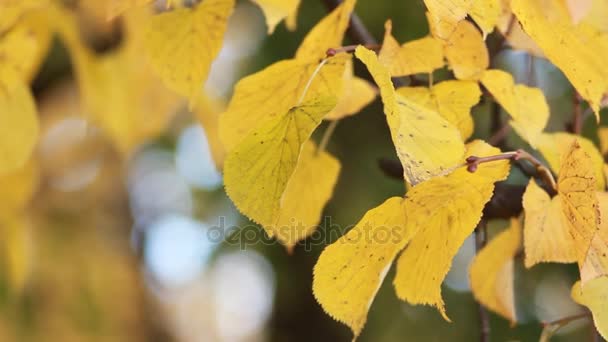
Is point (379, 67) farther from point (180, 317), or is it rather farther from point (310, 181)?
point (180, 317)

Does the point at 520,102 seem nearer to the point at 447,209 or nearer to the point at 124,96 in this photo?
the point at 447,209

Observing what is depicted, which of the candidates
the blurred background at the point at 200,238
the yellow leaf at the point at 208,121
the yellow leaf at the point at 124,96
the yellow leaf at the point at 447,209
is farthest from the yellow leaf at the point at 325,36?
the blurred background at the point at 200,238

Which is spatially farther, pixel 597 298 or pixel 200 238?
pixel 200 238

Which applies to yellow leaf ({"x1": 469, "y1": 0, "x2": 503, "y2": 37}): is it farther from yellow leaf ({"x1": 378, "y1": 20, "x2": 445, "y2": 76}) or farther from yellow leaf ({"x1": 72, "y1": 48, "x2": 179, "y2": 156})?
yellow leaf ({"x1": 72, "y1": 48, "x2": 179, "y2": 156})

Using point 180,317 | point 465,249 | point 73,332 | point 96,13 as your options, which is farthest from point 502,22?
point 180,317

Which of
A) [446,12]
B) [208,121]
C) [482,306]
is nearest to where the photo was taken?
[446,12]

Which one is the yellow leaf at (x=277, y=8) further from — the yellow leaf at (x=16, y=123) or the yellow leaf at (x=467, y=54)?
the yellow leaf at (x=16, y=123)

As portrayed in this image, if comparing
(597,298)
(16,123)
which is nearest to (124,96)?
(16,123)
